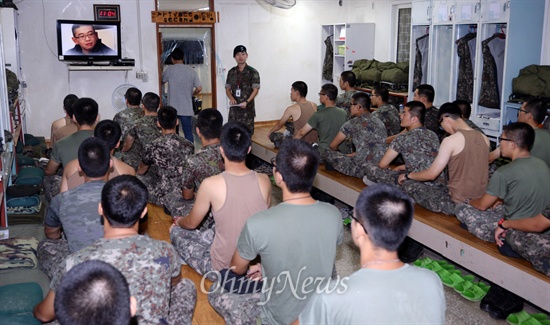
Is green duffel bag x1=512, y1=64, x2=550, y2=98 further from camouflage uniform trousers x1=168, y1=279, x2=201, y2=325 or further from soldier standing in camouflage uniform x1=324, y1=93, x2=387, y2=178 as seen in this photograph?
camouflage uniform trousers x1=168, y1=279, x2=201, y2=325

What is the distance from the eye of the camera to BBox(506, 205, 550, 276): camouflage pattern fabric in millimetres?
3336

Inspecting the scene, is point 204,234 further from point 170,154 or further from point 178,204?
point 170,154

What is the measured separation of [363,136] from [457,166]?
1.31m

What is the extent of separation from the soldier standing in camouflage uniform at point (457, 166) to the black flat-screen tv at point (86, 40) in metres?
5.83

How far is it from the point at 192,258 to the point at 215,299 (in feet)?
2.89

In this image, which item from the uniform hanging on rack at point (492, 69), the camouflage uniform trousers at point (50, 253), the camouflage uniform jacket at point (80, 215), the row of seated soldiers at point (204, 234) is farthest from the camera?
the uniform hanging on rack at point (492, 69)

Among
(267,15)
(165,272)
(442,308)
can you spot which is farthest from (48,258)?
(267,15)

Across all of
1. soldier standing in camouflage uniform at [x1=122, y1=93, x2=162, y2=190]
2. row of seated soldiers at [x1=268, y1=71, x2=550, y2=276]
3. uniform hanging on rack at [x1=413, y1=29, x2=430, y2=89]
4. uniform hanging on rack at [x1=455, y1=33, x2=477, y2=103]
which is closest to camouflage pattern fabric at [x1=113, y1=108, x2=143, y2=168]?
soldier standing in camouflage uniform at [x1=122, y1=93, x2=162, y2=190]

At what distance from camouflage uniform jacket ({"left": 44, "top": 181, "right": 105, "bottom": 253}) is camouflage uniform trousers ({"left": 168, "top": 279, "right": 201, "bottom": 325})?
1.76ft

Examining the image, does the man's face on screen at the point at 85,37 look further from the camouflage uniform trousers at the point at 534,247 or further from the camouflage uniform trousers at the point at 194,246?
the camouflage uniform trousers at the point at 534,247

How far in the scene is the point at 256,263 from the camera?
3.24 meters

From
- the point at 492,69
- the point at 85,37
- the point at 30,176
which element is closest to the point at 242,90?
the point at 85,37

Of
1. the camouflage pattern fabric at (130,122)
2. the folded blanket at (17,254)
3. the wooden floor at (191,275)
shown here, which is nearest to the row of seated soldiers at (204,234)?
the wooden floor at (191,275)

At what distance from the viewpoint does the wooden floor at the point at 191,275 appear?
3.60m
